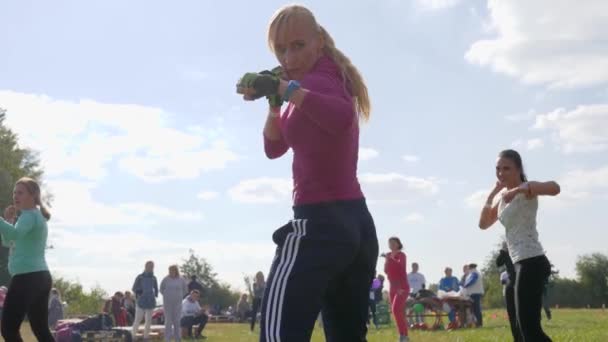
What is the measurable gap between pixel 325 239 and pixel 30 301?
4549mm

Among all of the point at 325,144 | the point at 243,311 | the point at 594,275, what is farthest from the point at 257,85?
the point at 594,275

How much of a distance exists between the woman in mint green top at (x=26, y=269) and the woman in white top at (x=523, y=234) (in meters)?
3.83

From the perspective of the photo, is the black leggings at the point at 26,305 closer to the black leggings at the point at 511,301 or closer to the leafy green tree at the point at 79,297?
the black leggings at the point at 511,301

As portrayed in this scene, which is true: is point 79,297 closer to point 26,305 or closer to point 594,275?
point 594,275

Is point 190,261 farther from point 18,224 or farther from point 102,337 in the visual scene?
point 18,224

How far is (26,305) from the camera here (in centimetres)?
699

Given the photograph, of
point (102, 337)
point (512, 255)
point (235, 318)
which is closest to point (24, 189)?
point (512, 255)

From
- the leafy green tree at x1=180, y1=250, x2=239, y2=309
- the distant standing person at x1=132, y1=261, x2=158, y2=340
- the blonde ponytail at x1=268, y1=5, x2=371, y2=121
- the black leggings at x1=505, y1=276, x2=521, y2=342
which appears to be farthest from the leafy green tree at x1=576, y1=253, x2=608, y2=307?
the blonde ponytail at x1=268, y1=5, x2=371, y2=121

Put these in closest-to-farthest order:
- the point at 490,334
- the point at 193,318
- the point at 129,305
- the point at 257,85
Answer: the point at 257,85 < the point at 490,334 < the point at 193,318 < the point at 129,305

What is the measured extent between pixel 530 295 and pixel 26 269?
411 cm

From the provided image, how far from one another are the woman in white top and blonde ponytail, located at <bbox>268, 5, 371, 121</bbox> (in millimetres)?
2554

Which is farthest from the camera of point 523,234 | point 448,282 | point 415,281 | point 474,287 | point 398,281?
point 448,282

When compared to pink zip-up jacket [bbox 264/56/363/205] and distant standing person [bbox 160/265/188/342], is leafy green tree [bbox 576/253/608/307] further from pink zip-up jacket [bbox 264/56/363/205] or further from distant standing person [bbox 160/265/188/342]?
pink zip-up jacket [bbox 264/56/363/205]

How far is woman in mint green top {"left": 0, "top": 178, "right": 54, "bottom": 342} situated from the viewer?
6980 millimetres
